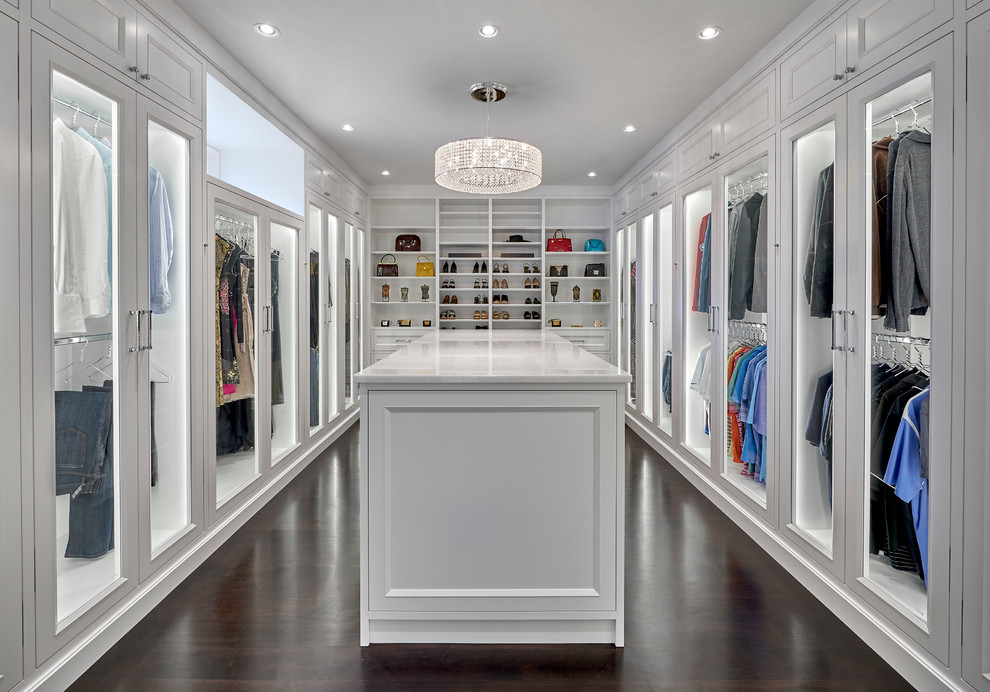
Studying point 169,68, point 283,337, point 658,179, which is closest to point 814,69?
point 658,179

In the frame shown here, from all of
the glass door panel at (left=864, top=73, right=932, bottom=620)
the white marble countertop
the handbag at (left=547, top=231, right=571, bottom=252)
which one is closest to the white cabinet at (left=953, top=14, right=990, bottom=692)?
the glass door panel at (left=864, top=73, right=932, bottom=620)

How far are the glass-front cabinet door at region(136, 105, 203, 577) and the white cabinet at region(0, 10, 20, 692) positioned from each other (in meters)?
0.62

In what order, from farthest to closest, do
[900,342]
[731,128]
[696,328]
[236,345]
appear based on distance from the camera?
[696,328], [731,128], [236,345], [900,342]

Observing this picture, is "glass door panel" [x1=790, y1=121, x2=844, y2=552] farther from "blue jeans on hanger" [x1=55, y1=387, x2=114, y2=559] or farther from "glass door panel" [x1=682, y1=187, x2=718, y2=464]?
"blue jeans on hanger" [x1=55, y1=387, x2=114, y2=559]

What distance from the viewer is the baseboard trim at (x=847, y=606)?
1.84 meters

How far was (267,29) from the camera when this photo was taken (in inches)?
112

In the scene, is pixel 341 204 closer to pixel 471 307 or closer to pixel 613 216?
pixel 471 307

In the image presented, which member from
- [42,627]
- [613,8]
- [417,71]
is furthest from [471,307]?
[42,627]

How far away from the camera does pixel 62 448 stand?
1937mm

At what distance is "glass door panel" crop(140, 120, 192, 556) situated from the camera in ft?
8.11

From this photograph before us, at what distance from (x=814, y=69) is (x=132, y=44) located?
9.08 feet

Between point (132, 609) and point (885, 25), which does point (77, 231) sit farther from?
point (885, 25)

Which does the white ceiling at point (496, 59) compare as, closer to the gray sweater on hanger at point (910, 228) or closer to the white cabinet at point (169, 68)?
the white cabinet at point (169, 68)

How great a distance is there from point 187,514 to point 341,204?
340cm
